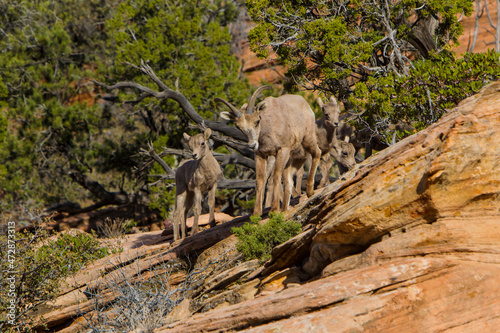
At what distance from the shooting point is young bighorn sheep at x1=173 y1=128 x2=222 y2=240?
1104 centimetres

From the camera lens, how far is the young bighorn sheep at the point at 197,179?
11.0 meters

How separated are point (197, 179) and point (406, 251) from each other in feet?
21.0

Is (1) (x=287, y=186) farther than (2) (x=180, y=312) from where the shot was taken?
Yes

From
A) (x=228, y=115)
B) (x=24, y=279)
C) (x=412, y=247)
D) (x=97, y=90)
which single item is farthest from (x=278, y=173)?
(x=97, y=90)

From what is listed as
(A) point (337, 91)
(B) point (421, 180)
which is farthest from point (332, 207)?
(A) point (337, 91)

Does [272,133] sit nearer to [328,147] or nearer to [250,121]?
[250,121]

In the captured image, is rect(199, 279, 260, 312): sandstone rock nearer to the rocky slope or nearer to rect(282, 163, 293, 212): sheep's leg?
the rocky slope

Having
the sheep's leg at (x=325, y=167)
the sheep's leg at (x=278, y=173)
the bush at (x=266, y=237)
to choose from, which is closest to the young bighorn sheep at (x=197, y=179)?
the sheep's leg at (x=278, y=173)

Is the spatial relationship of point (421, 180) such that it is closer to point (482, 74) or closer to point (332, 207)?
point (332, 207)

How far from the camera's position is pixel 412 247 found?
5.44 m

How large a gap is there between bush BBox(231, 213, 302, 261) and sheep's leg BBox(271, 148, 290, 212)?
99 centimetres

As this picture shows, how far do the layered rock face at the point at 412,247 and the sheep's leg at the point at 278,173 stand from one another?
109 inches

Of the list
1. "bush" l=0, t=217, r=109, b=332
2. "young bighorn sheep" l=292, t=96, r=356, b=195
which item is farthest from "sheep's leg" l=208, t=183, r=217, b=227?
"bush" l=0, t=217, r=109, b=332

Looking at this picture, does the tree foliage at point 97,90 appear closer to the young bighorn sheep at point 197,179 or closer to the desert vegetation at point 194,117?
the desert vegetation at point 194,117
